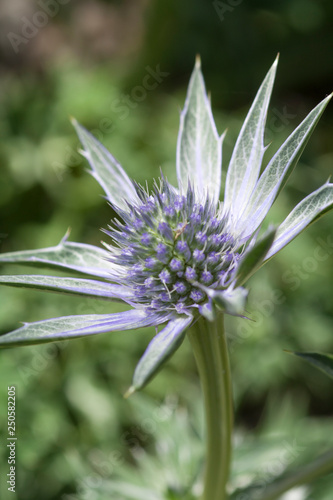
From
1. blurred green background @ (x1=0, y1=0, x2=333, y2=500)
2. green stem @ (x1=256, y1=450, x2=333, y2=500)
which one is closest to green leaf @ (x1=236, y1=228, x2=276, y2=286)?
green stem @ (x1=256, y1=450, x2=333, y2=500)

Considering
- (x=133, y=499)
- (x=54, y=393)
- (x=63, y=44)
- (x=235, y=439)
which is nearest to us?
(x=133, y=499)

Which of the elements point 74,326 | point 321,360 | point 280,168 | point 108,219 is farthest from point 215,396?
point 108,219

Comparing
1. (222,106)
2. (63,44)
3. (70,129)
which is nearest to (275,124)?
(222,106)

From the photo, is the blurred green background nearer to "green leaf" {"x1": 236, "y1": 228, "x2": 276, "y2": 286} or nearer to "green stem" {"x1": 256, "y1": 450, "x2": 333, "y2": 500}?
"green stem" {"x1": 256, "y1": 450, "x2": 333, "y2": 500}

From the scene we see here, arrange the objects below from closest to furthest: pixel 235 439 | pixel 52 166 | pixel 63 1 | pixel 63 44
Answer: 1. pixel 235 439
2. pixel 52 166
3. pixel 63 1
4. pixel 63 44

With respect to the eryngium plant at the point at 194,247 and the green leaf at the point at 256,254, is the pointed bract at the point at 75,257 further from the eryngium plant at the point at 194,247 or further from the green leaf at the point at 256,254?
the green leaf at the point at 256,254

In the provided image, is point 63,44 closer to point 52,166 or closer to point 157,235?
point 52,166

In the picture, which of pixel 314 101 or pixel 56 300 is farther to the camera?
pixel 314 101

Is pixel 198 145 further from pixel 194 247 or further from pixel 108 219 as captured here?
pixel 108 219
